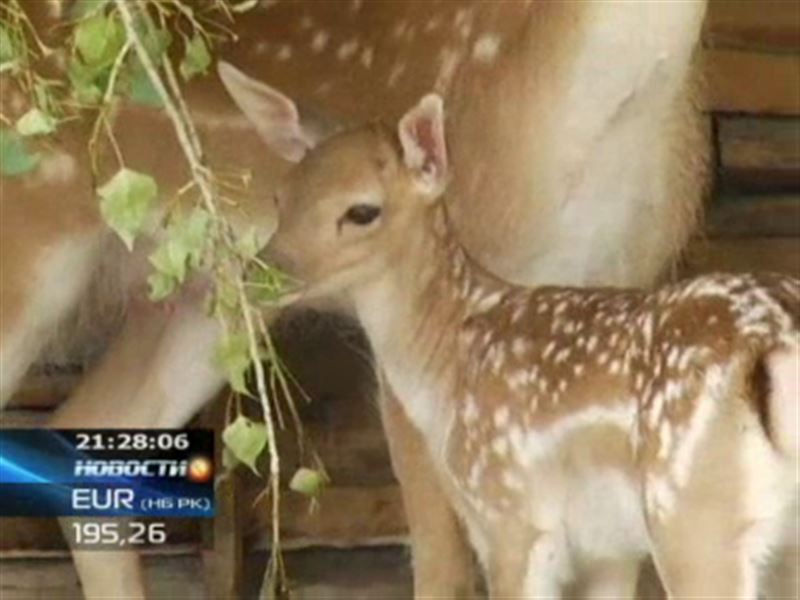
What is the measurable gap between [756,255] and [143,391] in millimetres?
483

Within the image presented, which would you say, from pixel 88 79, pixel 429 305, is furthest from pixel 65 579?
pixel 88 79

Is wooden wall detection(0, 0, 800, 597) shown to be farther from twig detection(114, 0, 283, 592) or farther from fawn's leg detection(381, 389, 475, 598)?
twig detection(114, 0, 283, 592)

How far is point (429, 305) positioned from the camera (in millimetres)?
1182

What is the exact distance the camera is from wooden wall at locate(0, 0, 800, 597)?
146 centimetres

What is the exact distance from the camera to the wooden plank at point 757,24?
1547 millimetres

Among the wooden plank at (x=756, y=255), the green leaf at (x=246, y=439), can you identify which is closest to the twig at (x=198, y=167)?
the green leaf at (x=246, y=439)

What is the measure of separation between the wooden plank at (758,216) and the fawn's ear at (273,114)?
477mm

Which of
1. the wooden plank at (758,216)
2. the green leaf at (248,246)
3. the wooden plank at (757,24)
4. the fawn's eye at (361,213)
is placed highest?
the wooden plank at (757,24)

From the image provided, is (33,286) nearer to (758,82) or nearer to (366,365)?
(366,365)

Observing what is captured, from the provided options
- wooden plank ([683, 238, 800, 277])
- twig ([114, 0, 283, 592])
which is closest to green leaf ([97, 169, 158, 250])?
twig ([114, 0, 283, 592])

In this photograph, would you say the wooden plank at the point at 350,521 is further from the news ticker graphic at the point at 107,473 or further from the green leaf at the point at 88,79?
the green leaf at the point at 88,79

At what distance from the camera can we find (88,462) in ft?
4.41

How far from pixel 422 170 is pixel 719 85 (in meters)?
0.47

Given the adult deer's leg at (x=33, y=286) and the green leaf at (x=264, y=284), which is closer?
the green leaf at (x=264, y=284)
